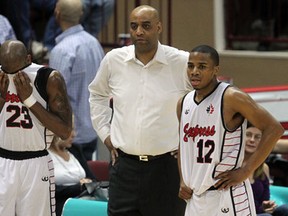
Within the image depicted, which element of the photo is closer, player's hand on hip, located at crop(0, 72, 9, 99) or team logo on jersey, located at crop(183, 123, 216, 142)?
team logo on jersey, located at crop(183, 123, 216, 142)

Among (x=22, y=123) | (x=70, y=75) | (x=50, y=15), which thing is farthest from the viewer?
(x=50, y=15)

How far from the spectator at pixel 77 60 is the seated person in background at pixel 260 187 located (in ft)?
5.79

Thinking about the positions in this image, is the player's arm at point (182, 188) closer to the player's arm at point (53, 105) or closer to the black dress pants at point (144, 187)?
the black dress pants at point (144, 187)

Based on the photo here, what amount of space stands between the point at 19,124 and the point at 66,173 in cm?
195

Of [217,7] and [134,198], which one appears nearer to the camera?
[134,198]

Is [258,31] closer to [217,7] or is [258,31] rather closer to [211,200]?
[217,7]

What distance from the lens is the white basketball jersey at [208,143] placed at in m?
5.85

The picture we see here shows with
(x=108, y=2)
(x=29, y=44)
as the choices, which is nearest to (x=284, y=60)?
(x=108, y=2)

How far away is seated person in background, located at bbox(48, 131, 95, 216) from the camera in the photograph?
8.09 m

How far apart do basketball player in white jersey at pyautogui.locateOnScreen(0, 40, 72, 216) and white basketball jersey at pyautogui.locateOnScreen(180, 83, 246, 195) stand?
0.96m

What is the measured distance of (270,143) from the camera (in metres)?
5.83

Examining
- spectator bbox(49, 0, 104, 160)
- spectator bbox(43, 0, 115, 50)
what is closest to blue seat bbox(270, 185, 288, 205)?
spectator bbox(49, 0, 104, 160)

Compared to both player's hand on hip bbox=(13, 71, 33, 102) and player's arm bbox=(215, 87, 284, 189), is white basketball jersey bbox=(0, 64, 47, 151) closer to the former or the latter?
player's hand on hip bbox=(13, 71, 33, 102)

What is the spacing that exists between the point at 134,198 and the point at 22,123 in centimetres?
87
